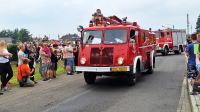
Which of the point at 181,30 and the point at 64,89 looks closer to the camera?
the point at 64,89

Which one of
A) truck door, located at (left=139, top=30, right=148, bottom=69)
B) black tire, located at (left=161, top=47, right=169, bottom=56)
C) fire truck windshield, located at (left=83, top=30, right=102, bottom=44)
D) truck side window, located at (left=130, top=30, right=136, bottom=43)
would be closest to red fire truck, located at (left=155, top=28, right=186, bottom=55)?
black tire, located at (left=161, top=47, right=169, bottom=56)

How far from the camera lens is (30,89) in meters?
14.8

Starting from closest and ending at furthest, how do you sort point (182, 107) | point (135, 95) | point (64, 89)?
point (182, 107), point (135, 95), point (64, 89)

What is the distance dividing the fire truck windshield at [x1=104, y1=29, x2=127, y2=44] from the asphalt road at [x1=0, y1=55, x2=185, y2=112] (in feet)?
5.56

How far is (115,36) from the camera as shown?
15.2 metres

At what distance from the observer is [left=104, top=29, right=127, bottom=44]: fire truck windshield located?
49.3 ft

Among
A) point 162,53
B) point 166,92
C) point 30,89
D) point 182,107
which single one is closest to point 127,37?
point 166,92

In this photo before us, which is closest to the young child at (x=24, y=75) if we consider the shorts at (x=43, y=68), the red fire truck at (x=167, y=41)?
the shorts at (x=43, y=68)

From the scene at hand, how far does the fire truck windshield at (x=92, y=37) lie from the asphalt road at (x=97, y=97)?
1.71 meters

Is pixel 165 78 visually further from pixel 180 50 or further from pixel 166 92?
pixel 180 50

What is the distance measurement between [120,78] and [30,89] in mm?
4643

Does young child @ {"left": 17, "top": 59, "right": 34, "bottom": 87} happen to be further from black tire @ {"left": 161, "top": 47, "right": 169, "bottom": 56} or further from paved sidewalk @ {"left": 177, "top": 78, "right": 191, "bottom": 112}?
black tire @ {"left": 161, "top": 47, "right": 169, "bottom": 56}

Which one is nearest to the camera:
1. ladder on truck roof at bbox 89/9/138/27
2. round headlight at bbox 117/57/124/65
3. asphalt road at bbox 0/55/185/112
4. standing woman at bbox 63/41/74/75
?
asphalt road at bbox 0/55/185/112

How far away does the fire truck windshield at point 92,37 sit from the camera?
15252 mm
